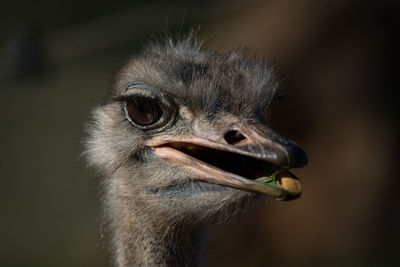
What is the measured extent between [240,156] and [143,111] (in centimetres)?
38

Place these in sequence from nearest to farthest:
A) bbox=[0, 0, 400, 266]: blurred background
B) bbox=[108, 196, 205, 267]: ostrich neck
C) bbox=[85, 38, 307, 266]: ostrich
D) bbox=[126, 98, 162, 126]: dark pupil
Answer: bbox=[85, 38, 307, 266]: ostrich → bbox=[126, 98, 162, 126]: dark pupil → bbox=[108, 196, 205, 267]: ostrich neck → bbox=[0, 0, 400, 266]: blurred background

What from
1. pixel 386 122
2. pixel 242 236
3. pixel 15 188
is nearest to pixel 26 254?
pixel 15 188

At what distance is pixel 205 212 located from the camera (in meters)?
2.27

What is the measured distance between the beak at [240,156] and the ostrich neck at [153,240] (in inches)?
11.6

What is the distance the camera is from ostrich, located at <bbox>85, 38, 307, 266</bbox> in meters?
2.13

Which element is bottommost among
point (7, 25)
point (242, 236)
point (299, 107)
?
point (242, 236)

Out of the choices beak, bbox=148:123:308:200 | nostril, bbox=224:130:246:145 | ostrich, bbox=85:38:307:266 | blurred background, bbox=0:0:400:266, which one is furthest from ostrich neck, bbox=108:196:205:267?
blurred background, bbox=0:0:400:266

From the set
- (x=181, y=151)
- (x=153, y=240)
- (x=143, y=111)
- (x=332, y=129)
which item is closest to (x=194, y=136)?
(x=181, y=151)

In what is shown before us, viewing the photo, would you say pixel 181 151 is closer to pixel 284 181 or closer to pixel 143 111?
pixel 143 111

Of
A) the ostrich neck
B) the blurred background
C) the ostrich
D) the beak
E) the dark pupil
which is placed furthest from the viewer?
the blurred background

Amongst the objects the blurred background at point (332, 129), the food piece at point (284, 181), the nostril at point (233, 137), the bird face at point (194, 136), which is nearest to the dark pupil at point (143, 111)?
the bird face at point (194, 136)

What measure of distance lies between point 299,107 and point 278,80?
3562 mm

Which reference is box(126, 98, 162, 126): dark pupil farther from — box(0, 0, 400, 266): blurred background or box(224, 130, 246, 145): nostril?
box(0, 0, 400, 266): blurred background

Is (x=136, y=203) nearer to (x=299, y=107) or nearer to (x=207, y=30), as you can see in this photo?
(x=299, y=107)
